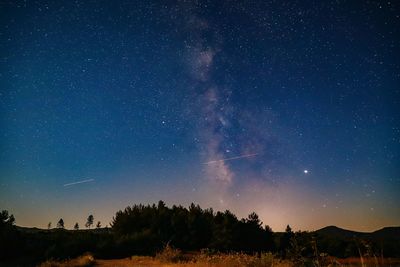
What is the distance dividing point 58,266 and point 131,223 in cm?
1241

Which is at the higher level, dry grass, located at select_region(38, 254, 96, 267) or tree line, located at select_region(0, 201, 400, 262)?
tree line, located at select_region(0, 201, 400, 262)

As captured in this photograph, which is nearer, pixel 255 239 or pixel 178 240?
pixel 178 240

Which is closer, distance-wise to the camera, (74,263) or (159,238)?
(74,263)

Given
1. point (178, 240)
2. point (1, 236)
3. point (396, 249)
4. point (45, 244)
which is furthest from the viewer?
point (396, 249)

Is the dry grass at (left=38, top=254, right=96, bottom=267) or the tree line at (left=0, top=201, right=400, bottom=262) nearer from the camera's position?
the dry grass at (left=38, top=254, right=96, bottom=267)

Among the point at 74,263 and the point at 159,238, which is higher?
the point at 159,238

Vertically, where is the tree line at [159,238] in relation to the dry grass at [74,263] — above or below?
above

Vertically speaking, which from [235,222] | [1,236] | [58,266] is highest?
[235,222]

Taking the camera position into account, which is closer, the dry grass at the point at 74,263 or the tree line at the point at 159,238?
the dry grass at the point at 74,263

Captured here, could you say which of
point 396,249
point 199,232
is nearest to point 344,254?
point 396,249

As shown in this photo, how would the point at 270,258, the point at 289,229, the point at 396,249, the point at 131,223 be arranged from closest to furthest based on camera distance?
1. the point at 270,258
2. the point at 131,223
3. the point at 396,249
4. the point at 289,229

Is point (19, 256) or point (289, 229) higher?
point (289, 229)

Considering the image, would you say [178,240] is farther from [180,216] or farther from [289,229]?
[289,229]

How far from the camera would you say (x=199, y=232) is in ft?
81.8
